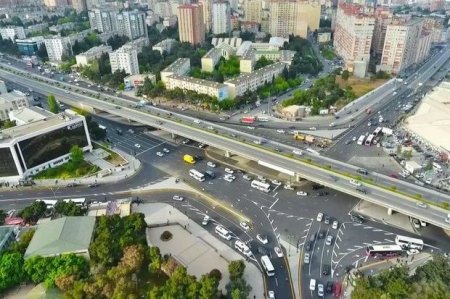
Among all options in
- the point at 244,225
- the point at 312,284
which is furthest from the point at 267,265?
the point at 244,225

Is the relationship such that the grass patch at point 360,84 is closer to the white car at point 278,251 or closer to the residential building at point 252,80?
the residential building at point 252,80

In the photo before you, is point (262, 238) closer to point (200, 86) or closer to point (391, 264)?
point (391, 264)

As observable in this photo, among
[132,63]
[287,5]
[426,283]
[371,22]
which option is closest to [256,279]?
[426,283]

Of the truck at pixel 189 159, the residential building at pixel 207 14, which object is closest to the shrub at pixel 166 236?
the truck at pixel 189 159

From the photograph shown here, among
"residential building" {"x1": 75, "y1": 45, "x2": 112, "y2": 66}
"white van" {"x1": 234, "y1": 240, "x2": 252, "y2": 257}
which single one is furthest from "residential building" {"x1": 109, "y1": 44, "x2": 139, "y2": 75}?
"white van" {"x1": 234, "y1": 240, "x2": 252, "y2": 257}

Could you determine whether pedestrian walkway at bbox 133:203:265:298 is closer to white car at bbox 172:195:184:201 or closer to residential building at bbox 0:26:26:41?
white car at bbox 172:195:184:201

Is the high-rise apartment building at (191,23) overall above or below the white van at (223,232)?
above
